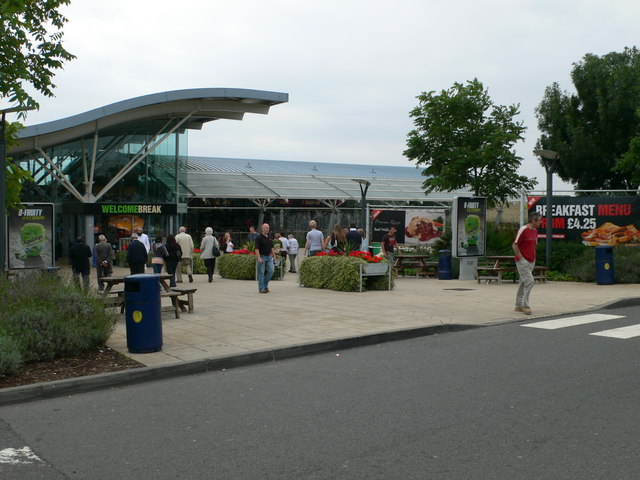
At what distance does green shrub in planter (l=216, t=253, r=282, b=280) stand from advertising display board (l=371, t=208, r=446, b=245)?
683 centimetres

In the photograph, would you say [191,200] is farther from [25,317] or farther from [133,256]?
[25,317]

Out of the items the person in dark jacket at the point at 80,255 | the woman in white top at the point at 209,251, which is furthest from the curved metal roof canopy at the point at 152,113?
the person in dark jacket at the point at 80,255

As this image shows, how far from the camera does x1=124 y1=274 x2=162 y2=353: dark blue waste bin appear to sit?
344 inches

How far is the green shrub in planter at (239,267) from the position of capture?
21438 mm

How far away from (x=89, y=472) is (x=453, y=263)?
720 inches

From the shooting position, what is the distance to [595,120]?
4116 cm

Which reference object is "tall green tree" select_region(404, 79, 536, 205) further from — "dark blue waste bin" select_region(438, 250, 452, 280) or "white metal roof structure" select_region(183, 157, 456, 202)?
"white metal roof structure" select_region(183, 157, 456, 202)

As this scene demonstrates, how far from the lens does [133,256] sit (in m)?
16.9

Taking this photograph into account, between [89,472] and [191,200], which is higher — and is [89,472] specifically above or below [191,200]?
below

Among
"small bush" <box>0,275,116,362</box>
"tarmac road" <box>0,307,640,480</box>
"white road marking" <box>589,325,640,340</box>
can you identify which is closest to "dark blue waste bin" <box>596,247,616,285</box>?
"white road marking" <box>589,325,640,340</box>

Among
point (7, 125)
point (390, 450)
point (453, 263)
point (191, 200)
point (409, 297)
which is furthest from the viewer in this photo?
point (191, 200)

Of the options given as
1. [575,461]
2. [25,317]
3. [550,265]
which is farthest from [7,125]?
[550,265]

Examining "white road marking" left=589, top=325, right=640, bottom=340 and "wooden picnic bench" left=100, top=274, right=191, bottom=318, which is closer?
"white road marking" left=589, top=325, right=640, bottom=340

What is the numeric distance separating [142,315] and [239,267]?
12.9 meters
